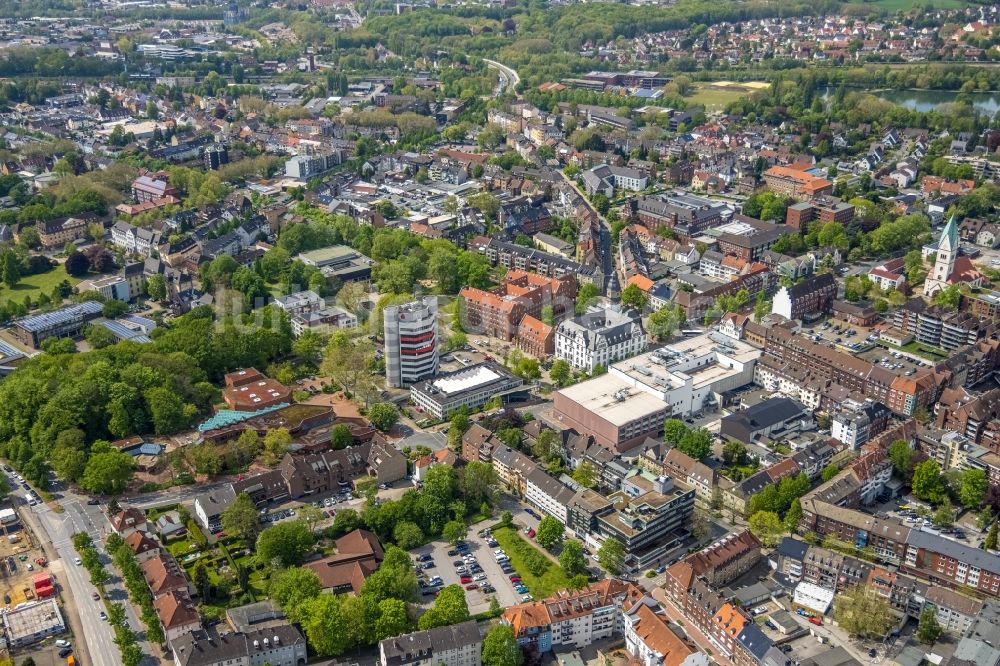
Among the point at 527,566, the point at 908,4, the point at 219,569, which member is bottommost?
A: the point at 219,569

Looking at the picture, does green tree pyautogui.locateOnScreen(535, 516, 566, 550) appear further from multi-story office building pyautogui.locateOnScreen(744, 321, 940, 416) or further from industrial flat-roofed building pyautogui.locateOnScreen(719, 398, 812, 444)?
multi-story office building pyautogui.locateOnScreen(744, 321, 940, 416)

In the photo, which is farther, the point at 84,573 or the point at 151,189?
the point at 151,189

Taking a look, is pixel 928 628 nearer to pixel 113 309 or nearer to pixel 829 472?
pixel 829 472

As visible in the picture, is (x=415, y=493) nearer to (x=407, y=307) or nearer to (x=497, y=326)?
(x=407, y=307)

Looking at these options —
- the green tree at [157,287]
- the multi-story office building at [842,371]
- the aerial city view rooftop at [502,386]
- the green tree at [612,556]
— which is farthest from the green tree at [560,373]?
the green tree at [157,287]

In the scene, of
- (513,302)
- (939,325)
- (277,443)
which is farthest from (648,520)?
(939,325)
